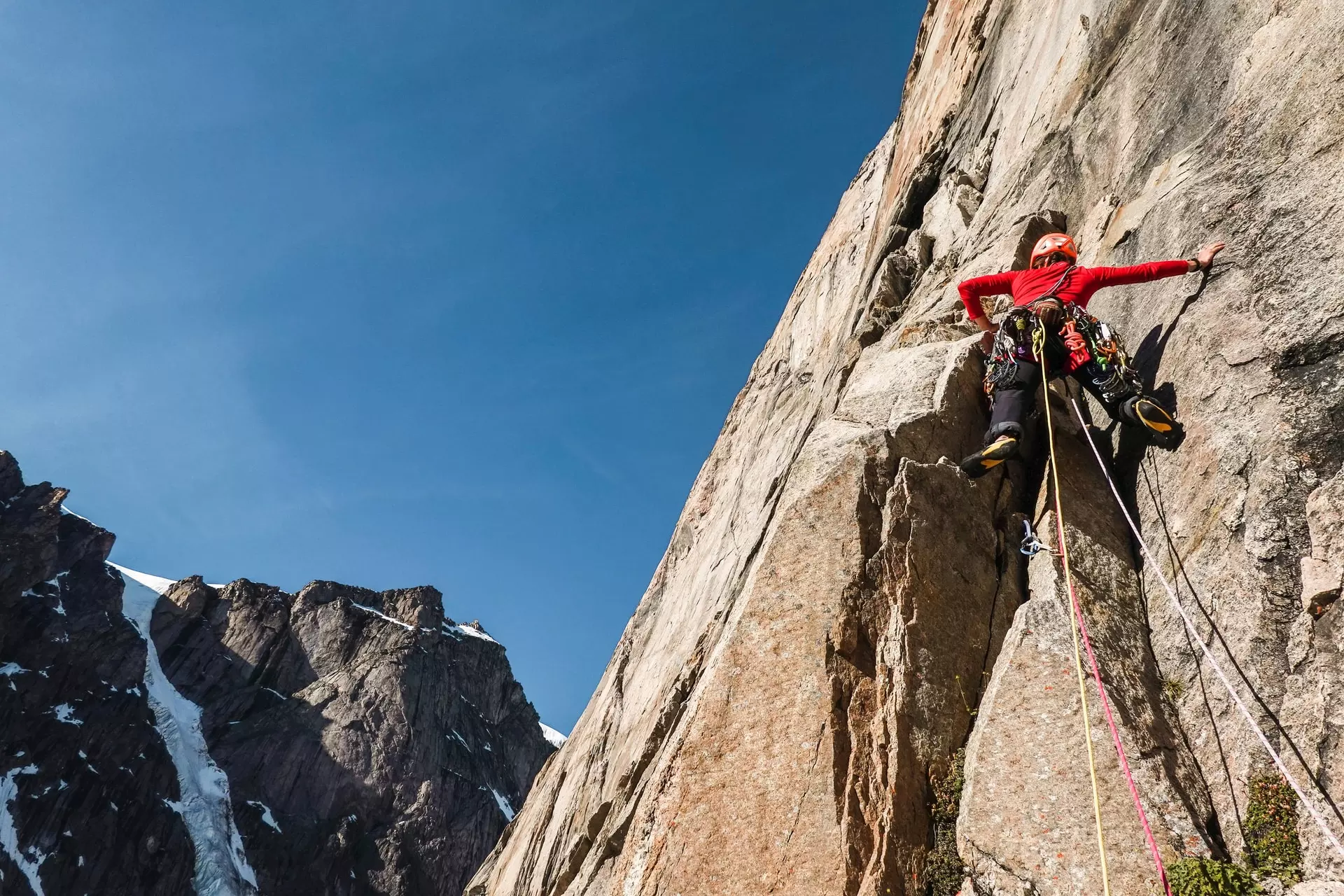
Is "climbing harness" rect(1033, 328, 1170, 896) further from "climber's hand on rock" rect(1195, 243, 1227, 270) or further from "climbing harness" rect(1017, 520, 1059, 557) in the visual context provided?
"climber's hand on rock" rect(1195, 243, 1227, 270)

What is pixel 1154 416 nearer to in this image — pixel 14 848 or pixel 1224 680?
pixel 1224 680

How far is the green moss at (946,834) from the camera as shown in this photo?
587cm

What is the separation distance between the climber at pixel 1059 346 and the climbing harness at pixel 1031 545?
0.67m

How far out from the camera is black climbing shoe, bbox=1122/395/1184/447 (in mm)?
7195

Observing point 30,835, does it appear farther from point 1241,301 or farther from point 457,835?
point 1241,301

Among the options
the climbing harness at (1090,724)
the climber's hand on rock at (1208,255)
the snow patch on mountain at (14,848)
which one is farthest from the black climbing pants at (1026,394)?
the snow patch on mountain at (14,848)

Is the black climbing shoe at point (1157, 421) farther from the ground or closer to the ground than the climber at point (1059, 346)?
closer to the ground

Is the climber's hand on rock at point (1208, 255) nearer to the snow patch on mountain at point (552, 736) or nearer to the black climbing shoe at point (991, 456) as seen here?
the black climbing shoe at point (991, 456)

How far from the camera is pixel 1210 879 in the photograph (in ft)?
16.7

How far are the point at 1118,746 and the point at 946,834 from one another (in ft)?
4.59

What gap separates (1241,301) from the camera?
7176mm

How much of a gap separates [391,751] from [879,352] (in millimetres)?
92090

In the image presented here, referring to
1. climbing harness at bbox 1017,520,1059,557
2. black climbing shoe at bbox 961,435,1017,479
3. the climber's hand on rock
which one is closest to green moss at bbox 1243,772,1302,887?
climbing harness at bbox 1017,520,1059,557

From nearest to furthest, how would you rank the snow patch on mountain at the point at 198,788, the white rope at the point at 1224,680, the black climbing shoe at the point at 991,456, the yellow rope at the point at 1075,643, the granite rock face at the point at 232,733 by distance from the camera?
the white rope at the point at 1224,680
the yellow rope at the point at 1075,643
the black climbing shoe at the point at 991,456
the granite rock face at the point at 232,733
the snow patch on mountain at the point at 198,788
